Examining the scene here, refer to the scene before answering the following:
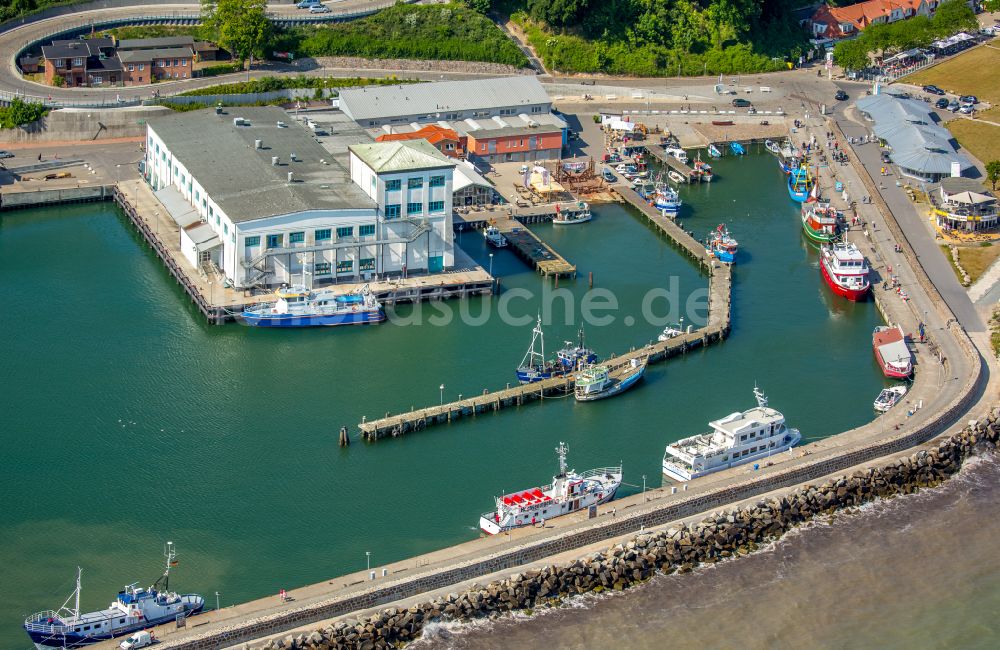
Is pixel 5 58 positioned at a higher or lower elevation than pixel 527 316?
higher

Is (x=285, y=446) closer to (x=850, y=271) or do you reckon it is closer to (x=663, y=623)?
(x=663, y=623)

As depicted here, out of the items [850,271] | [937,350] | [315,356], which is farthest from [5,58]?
[937,350]

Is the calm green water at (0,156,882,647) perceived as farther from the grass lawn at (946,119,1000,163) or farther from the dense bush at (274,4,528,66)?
the dense bush at (274,4,528,66)

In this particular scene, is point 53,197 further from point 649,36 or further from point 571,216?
point 649,36

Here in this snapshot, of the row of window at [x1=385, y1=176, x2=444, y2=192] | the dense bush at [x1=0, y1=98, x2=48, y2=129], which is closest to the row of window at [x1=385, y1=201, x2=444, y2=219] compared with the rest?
the row of window at [x1=385, y1=176, x2=444, y2=192]

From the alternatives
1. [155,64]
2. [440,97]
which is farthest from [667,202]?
[155,64]
